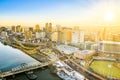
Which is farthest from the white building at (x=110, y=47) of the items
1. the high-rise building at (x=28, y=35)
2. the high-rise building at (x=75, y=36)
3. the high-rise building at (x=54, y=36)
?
the high-rise building at (x=28, y=35)

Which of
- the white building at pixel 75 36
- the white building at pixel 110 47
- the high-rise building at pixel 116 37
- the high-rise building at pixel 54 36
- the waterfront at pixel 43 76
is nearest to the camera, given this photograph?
the waterfront at pixel 43 76

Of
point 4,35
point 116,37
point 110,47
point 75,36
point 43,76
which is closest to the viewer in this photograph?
point 43,76

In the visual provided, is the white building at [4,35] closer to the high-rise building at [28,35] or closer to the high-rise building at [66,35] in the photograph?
the high-rise building at [28,35]

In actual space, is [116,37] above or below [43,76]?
above

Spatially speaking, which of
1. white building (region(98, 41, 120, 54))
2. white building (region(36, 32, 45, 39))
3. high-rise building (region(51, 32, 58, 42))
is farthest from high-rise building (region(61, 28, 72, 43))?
white building (region(98, 41, 120, 54))

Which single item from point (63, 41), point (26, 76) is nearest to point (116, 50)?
point (63, 41)

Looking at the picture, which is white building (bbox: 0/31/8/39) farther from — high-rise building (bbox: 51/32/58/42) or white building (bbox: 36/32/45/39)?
high-rise building (bbox: 51/32/58/42)

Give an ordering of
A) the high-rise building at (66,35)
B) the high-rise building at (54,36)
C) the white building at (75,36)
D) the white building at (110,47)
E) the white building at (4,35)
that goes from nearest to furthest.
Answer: the white building at (110,47), the white building at (75,36), the high-rise building at (66,35), the high-rise building at (54,36), the white building at (4,35)

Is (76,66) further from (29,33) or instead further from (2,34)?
(2,34)

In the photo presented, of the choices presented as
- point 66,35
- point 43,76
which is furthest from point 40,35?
point 43,76

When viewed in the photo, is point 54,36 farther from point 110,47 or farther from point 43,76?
point 43,76

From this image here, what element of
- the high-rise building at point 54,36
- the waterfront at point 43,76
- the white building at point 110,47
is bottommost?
the waterfront at point 43,76

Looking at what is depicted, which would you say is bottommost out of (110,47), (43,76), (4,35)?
(43,76)
